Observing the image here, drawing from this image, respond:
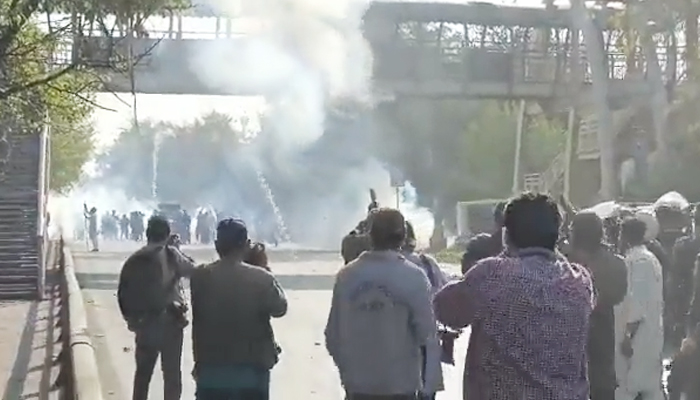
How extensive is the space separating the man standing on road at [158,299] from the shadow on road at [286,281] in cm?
1487

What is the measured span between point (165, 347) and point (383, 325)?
123 inches

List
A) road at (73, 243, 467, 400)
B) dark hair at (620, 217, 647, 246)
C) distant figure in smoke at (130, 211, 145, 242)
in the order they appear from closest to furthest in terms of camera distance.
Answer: dark hair at (620, 217, 647, 246), road at (73, 243, 467, 400), distant figure in smoke at (130, 211, 145, 242)

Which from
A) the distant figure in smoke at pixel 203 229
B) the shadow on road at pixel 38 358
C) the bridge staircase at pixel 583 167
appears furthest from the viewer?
the distant figure in smoke at pixel 203 229

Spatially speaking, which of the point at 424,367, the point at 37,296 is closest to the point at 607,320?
the point at 424,367

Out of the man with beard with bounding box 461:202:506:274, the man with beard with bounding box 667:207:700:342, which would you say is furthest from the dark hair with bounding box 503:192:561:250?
the man with beard with bounding box 667:207:700:342

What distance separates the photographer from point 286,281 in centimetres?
2719

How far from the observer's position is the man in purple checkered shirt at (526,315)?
4.56 m

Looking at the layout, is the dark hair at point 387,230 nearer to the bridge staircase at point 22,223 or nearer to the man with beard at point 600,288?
the man with beard at point 600,288

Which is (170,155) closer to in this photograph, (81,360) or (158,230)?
(81,360)

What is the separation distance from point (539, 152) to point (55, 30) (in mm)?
50487

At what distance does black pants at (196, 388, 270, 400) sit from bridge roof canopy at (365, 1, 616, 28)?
36.9 metres

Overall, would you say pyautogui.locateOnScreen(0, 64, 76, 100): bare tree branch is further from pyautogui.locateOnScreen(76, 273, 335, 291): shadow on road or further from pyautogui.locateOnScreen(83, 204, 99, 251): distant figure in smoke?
pyautogui.locateOnScreen(83, 204, 99, 251): distant figure in smoke

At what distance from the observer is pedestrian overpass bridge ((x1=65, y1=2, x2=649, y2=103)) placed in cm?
4225

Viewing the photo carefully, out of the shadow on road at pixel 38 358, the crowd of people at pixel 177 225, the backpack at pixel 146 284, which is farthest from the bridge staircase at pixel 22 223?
the crowd of people at pixel 177 225
